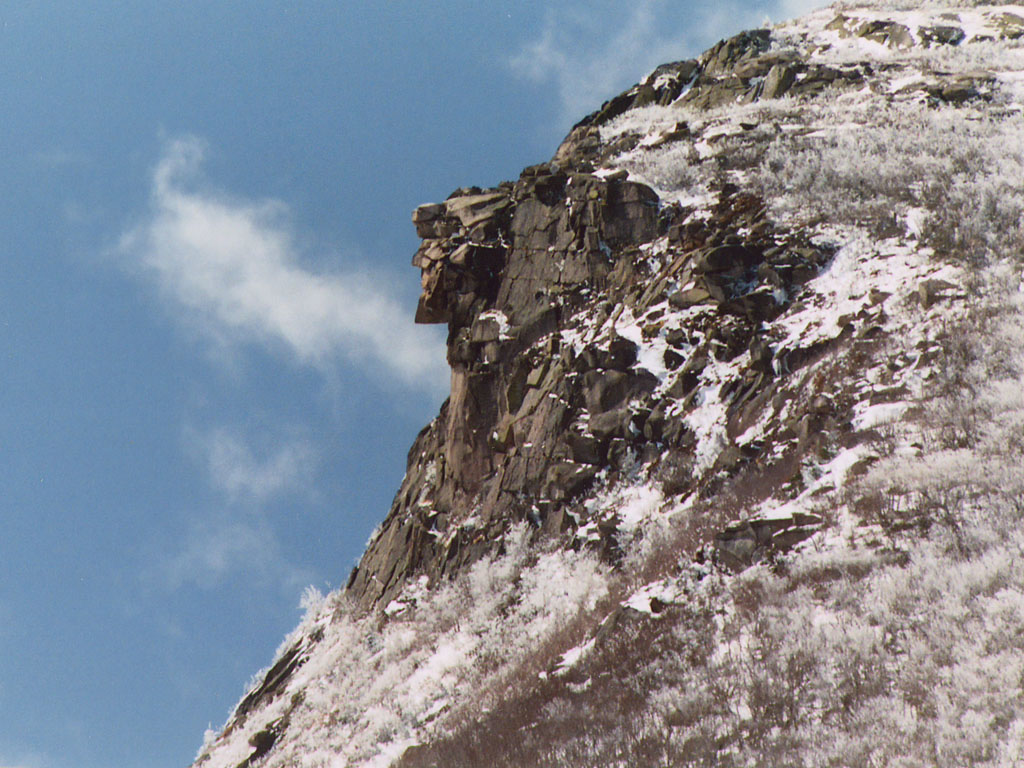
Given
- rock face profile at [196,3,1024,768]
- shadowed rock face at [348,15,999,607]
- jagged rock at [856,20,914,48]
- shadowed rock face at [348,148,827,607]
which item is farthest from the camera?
jagged rock at [856,20,914,48]

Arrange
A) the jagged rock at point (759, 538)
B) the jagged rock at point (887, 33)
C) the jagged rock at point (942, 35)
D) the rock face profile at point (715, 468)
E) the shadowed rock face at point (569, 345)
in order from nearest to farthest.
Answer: the rock face profile at point (715, 468)
the jagged rock at point (759, 538)
the shadowed rock face at point (569, 345)
the jagged rock at point (942, 35)
the jagged rock at point (887, 33)

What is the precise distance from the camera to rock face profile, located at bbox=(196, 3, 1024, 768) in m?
7.90

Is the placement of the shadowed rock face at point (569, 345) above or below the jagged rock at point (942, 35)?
below

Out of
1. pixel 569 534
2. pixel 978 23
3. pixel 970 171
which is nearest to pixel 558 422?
pixel 569 534

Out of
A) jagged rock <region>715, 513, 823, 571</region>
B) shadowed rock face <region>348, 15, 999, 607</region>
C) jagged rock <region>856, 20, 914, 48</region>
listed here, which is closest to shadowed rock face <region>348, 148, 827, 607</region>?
shadowed rock face <region>348, 15, 999, 607</region>

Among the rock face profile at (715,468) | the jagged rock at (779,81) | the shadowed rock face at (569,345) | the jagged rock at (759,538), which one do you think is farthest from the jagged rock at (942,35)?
the jagged rock at (759,538)

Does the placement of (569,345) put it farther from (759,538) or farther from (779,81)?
(779,81)

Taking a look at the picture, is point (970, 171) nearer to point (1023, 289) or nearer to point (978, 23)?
A: point (1023, 289)

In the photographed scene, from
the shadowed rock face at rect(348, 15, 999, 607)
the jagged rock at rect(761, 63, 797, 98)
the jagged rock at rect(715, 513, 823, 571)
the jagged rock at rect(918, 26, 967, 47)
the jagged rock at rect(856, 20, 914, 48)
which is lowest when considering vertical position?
the jagged rock at rect(715, 513, 823, 571)

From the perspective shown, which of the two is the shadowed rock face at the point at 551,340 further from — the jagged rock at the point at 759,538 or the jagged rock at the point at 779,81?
the jagged rock at the point at 779,81

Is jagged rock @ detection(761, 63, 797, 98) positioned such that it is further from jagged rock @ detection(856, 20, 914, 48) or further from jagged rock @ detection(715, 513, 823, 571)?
jagged rock @ detection(715, 513, 823, 571)

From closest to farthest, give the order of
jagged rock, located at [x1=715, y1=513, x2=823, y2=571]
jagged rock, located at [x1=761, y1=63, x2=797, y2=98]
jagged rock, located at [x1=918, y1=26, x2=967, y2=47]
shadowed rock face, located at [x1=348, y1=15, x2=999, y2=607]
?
jagged rock, located at [x1=715, y1=513, x2=823, y2=571] < shadowed rock face, located at [x1=348, y1=15, x2=999, y2=607] < jagged rock, located at [x1=761, y1=63, x2=797, y2=98] < jagged rock, located at [x1=918, y1=26, x2=967, y2=47]

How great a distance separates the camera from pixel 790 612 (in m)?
8.82

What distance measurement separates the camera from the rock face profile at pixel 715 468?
790 cm
